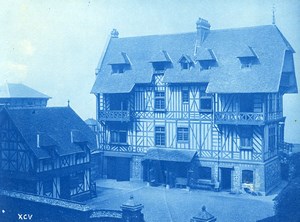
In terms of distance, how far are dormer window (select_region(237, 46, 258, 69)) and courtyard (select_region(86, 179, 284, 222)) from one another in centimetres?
894

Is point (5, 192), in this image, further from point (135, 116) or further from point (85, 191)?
point (135, 116)

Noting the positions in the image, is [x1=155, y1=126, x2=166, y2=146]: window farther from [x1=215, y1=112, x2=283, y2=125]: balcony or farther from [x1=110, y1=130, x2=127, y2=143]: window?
[x1=215, y1=112, x2=283, y2=125]: balcony

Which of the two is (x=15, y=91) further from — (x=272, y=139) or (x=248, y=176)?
(x=272, y=139)

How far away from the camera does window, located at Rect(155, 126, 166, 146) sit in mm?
29531

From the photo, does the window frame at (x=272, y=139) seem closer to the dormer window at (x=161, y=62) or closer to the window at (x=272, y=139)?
the window at (x=272, y=139)

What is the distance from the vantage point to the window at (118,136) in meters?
31.2

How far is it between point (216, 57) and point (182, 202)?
10.8 metres

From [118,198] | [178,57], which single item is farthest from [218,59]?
[118,198]

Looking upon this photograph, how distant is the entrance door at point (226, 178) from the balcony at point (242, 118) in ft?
12.1

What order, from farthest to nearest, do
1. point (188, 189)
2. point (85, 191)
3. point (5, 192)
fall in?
1. point (188, 189)
2. point (85, 191)
3. point (5, 192)

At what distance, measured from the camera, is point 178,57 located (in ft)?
97.0

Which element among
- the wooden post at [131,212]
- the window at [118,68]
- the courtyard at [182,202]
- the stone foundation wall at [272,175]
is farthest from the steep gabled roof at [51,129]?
the stone foundation wall at [272,175]

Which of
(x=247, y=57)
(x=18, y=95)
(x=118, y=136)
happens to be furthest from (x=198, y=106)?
(x=18, y=95)

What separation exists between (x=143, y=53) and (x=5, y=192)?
16724mm
